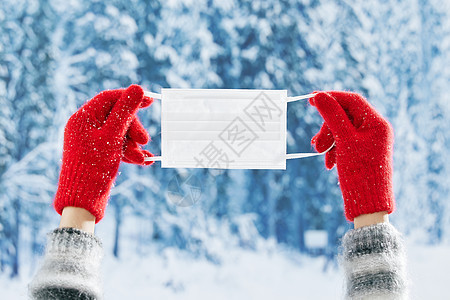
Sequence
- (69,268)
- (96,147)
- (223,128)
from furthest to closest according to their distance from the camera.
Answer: (223,128)
(96,147)
(69,268)

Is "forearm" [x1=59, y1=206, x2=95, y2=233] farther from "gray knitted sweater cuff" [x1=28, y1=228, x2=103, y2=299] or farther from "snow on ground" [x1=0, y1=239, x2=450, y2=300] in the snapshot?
"snow on ground" [x1=0, y1=239, x2=450, y2=300]

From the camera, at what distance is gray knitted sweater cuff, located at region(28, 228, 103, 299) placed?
611mm

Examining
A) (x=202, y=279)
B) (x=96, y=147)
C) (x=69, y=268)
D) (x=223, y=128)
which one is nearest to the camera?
(x=69, y=268)

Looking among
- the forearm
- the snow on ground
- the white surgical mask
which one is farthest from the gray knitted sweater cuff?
the snow on ground

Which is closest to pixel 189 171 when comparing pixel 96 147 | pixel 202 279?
pixel 202 279

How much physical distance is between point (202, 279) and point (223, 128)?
0.46 m

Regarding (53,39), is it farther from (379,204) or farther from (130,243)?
(379,204)

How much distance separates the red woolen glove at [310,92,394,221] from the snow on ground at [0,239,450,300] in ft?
1.59

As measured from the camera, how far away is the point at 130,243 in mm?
1230

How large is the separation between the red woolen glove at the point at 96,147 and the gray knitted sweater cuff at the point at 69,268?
3.0 inches

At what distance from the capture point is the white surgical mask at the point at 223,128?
0.95 m

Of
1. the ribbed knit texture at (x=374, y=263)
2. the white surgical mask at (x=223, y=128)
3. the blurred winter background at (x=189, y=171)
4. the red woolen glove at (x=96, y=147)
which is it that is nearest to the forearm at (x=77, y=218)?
the red woolen glove at (x=96, y=147)

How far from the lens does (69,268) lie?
2.05ft

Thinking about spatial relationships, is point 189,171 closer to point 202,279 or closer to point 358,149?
point 202,279
